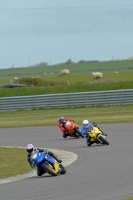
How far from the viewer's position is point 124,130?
24406 mm

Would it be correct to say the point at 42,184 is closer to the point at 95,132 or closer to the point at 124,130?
the point at 95,132

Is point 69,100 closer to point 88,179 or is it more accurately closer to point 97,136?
point 97,136

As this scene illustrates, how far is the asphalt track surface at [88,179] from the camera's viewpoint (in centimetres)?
1120

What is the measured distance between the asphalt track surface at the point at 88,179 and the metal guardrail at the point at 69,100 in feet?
48.9

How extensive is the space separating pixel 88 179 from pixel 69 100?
84.2 ft

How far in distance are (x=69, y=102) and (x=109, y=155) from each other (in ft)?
70.2

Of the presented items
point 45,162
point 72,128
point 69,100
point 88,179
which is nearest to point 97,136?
point 72,128

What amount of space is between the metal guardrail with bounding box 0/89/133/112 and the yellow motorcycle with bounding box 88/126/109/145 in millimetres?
16919

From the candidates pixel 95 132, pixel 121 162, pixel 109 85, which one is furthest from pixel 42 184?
pixel 109 85

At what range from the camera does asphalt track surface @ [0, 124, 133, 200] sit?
1120cm

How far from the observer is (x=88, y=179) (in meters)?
13.0

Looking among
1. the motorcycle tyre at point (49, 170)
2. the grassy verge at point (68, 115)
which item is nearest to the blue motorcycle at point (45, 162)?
the motorcycle tyre at point (49, 170)

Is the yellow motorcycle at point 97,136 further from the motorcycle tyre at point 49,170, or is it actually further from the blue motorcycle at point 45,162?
the motorcycle tyre at point 49,170

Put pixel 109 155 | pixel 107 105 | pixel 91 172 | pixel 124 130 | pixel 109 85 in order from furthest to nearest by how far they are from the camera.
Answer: pixel 109 85
pixel 107 105
pixel 124 130
pixel 109 155
pixel 91 172
